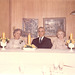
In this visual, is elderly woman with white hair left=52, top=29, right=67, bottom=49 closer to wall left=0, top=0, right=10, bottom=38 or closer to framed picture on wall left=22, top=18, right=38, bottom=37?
framed picture on wall left=22, top=18, right=38, bottom=37

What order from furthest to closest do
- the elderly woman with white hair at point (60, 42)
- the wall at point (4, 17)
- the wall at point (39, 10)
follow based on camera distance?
the wall at point (39, 10) → the wall at point (4, 17) → the elderly woman with white hair at point (60, 42)

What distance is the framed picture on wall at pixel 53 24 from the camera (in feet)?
25.9

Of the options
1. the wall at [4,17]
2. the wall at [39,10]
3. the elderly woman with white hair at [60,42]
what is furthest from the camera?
the wall at [39,10]

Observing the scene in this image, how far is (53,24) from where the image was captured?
795 centimetres

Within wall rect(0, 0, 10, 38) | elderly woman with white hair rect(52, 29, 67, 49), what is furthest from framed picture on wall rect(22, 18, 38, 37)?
elderly woman with white hair rect(52, 29, 67, 49)

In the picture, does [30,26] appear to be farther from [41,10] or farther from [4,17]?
[4,17]

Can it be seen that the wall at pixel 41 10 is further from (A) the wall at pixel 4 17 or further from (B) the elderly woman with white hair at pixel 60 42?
(B) the elderly woman with white hair at pixel 60 42

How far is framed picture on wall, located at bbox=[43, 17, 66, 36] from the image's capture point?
25.9ft

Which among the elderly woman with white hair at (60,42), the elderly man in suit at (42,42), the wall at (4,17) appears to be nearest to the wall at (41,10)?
the wall at (4,17)

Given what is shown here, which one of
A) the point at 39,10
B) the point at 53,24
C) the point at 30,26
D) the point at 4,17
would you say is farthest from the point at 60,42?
the point at 4,17

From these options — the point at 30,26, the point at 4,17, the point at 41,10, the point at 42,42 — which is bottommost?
the point at 42,42

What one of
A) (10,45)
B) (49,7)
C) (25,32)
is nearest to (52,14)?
(49,7)

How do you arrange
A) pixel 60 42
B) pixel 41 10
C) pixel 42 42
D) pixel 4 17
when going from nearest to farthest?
pixel 60 42 → pixel 42 42 → pixel 4 17 → pixel 41 10
